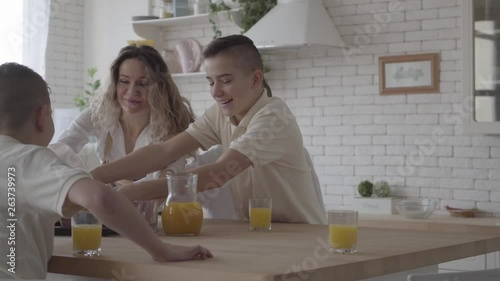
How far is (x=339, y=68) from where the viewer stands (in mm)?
5695

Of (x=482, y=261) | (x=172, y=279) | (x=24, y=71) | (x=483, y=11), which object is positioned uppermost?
(x=483, y=11)

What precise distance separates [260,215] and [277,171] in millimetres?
550

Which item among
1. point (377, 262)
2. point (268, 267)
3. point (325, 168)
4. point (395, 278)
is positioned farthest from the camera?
point (325, 168)

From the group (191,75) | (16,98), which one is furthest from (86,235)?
(191,75)

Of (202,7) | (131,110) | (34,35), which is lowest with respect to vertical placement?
(131,110)

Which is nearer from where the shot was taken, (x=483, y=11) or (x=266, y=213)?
(x=266, y=213)

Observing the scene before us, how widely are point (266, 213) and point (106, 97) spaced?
4.56ft

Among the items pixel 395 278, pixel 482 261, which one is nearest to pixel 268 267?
pixel 395 278

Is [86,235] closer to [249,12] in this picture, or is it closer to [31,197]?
[31,197]

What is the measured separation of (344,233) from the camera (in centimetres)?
221

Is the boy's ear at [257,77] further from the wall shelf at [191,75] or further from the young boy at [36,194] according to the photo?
the wall shelf at [191,75]

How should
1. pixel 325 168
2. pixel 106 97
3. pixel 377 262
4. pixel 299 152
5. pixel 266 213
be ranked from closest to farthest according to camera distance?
1. pixel 377 262
2. pixel 266 213
3. pixel 299 152
4. pixel 106 97
5. pixel 325 168

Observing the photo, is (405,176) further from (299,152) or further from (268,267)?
(268,267)

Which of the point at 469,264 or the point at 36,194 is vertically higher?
the point at 36,194
